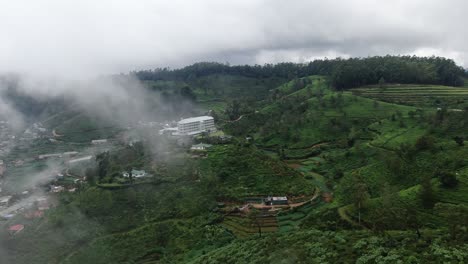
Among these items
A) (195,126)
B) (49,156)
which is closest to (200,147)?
(195,126)

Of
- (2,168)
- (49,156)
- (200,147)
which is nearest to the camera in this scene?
(200,147)

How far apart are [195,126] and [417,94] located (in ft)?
168

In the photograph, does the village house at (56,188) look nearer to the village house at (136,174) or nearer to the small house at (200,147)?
the village house at (136,174)

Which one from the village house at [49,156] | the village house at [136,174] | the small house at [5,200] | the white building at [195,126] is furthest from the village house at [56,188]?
the white building at [195,126]

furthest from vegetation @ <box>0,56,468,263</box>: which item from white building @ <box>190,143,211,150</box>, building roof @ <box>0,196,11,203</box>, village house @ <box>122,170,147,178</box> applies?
building roof @ <box>0,196,11,203</box>

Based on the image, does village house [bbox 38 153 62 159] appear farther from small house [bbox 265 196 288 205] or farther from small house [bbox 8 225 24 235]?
small house [bbox 265 196 288 205]

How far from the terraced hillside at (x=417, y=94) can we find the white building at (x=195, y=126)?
3701cm

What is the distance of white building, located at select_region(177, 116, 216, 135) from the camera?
242ft

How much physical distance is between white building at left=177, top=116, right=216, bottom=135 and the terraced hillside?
37007 millimetres

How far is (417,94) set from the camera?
246 ft

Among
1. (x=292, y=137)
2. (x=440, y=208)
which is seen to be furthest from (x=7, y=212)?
(x=440, y=208)

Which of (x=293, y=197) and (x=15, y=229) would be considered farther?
(x=293, y=197)

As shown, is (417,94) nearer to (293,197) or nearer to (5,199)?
(293,197)

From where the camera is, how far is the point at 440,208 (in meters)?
26.8
